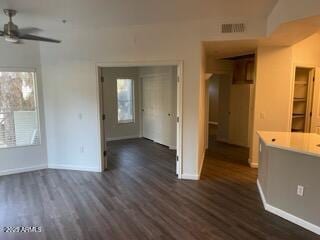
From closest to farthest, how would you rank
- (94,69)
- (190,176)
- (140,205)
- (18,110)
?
1. (140,205)
2. (190,176)
3. (94,69)
4. (18,110)

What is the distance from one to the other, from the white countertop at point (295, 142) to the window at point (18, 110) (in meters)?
4.35

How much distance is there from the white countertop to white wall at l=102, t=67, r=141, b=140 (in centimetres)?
500

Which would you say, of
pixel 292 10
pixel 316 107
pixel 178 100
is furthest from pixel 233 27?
pixel 316 107

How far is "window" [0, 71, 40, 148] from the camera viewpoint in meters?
4.63

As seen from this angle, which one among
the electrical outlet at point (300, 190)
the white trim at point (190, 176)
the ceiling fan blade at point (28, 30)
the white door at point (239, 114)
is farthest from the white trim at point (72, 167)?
the white door at point (239, 114)

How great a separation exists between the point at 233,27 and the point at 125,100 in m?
4.74

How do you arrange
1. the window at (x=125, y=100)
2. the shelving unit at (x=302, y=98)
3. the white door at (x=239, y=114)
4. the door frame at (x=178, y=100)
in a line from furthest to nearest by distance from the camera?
the window at (x=125, y=100) < the white door at (x=239, y=114) < the shelving unit at (x=302, y=98) < the door frame at (x=178, y=100)

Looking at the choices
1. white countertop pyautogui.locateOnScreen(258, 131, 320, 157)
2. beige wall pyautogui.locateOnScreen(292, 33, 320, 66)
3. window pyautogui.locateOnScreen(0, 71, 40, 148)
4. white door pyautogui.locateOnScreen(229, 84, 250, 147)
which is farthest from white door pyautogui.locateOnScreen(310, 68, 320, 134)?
window pyautogui.locateOnScreen(0, 71, 40, 148)

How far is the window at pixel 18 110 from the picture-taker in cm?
463

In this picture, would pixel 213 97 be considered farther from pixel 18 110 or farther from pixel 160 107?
pixel 18 110

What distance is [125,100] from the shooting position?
8.01 m

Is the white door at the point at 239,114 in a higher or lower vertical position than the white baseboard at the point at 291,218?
higher

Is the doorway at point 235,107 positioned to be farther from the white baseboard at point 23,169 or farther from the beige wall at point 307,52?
the white baseboard at point 23,169

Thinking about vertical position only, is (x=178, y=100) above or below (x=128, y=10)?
below
